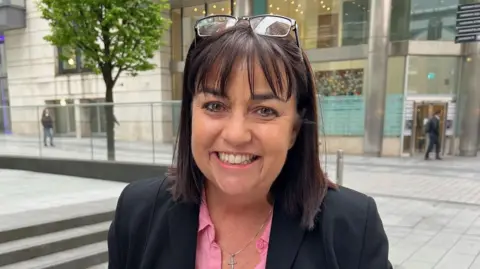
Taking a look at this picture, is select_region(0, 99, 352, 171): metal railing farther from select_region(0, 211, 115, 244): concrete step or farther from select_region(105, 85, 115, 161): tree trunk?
select_region(0, 211, 115, 244): concrete step

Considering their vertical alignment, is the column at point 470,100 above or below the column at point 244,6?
below

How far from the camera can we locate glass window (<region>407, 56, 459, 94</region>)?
13133 millimetres

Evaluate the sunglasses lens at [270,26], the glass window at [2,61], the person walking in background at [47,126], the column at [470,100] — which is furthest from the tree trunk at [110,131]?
the glass window at [2,61]

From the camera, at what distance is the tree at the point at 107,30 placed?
26.1ft

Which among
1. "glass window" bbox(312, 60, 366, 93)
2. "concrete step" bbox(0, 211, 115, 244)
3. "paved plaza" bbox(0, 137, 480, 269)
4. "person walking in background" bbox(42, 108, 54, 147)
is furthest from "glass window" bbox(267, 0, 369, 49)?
"concrete step" bbox(0, 211, 115, 244)

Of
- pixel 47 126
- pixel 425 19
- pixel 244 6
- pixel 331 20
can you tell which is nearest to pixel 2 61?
pixel 244 6

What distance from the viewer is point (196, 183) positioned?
4.41ft

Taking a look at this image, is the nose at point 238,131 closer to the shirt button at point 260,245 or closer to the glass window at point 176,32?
the shirt button at point 260,245

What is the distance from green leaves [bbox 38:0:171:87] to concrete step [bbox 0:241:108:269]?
494 cm

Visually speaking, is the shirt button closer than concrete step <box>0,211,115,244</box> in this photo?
Yes

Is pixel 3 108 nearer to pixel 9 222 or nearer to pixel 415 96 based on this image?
pixel 9 222

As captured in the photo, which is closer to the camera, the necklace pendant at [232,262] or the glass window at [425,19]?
the necklace pendant at [232,262]

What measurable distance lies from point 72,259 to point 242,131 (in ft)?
12.7

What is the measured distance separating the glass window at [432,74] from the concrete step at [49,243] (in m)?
11.8
